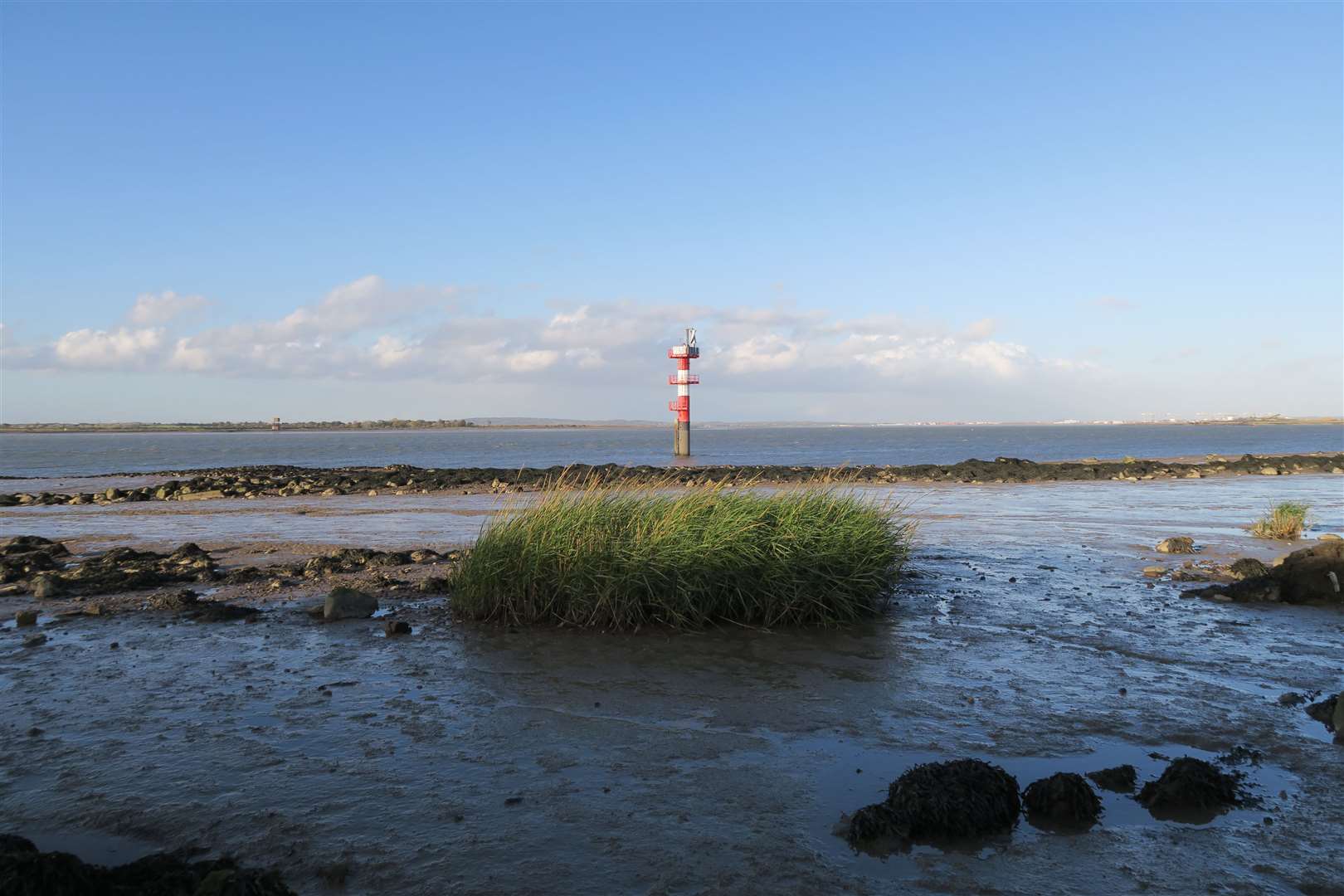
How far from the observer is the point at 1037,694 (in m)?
7.84

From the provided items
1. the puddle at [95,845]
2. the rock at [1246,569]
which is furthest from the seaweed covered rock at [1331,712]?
the puddle at [95,845]

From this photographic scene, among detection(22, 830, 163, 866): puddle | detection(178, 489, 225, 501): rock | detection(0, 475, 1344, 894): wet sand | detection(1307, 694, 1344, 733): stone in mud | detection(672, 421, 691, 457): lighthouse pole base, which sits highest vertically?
detection(672, 421, 691, 457): lighthouse pole base

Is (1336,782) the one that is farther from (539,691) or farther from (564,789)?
(539,691)

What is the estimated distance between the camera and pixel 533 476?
38375 millimetres

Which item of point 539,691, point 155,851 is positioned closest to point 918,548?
point 539,691

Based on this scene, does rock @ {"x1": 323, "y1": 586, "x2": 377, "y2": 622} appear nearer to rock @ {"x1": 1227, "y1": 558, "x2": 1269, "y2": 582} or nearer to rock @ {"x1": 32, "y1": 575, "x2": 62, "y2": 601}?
rock @ {"x1": 32, "y1": 575, "x2": 62, "y2": 601}

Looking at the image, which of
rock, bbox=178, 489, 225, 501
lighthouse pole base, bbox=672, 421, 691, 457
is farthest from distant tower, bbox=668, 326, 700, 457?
rock, bbox=178, 489, 225, 501

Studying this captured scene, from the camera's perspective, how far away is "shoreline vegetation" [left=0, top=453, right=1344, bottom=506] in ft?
102

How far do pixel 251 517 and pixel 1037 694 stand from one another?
21171mm

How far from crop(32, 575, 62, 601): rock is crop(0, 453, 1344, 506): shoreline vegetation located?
57.1ft

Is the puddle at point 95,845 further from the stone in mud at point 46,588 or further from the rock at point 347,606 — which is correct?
the stone in mud at point 46,588

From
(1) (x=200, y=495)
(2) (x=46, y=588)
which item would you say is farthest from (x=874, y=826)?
(1) (x=200, y=495)

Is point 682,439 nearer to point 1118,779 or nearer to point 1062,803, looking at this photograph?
point 1118,779

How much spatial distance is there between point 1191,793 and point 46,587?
519 inches
